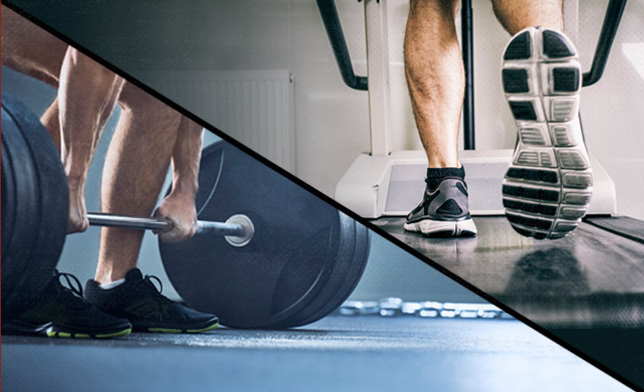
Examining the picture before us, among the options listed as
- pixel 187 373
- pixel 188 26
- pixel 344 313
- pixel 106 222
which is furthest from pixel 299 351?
pixel 188 26

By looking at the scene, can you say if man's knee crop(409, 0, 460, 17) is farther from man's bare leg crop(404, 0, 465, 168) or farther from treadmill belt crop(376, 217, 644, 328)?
treadmill belt crop(376, 217, 644, 328)

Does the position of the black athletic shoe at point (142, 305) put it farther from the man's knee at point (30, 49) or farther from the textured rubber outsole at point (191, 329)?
the man's knee at point (30, 49)

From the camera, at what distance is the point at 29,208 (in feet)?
4.93

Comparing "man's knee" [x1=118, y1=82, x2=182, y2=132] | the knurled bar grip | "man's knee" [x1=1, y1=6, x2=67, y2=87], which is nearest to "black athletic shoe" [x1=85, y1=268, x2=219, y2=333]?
the knurled bar grip

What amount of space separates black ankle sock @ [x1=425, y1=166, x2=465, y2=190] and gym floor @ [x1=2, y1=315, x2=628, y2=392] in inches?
11.3

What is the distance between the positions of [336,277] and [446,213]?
28 centimetres

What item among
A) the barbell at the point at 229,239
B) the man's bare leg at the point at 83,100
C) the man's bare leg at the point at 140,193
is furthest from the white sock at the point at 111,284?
the man's bare leg at the point at 83,100

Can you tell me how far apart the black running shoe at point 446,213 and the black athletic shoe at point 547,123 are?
133 mm

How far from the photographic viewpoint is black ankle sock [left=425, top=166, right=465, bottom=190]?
1.37m

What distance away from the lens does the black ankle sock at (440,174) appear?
137 centimetres

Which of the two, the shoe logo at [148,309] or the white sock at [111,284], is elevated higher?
the white sock at [111,284]

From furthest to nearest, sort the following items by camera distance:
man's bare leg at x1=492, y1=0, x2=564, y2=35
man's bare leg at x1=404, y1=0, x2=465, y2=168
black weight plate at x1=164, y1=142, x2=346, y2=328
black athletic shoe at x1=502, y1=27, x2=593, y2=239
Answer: black weight plate at x1=164, y1=142, x2=346, y2=328, man's bare leg at x1=404, y1=0, x2=465, y2=168, man's bare leg at x1=492, y1=0, x2=564, y2=35, black athletic shoe at x1=502, y1=27, x2=593, y2=239

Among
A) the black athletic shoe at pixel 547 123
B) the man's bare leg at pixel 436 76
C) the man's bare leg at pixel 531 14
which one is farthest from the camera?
the man's bare leg at pixel 436 76

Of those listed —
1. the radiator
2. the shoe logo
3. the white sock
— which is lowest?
the shoe logo
